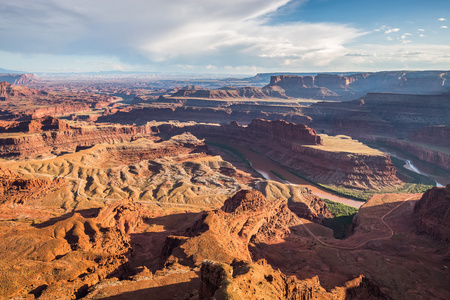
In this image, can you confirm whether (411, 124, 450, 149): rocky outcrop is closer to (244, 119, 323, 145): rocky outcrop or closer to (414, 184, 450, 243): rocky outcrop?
(244, 119, 323, 145): rocky outcrop

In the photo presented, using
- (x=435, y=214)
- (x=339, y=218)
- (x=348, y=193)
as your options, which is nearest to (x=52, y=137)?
(x=339, y=218)

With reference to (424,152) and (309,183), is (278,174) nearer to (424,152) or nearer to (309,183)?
(309,183)

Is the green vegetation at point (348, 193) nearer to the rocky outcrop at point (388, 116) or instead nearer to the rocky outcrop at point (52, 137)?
the rocky outcrop at point (388, 116)

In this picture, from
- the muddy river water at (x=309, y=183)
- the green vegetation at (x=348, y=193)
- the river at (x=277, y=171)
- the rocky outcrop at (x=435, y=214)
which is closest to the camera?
the rocky outcrop at (x=435, y=214)

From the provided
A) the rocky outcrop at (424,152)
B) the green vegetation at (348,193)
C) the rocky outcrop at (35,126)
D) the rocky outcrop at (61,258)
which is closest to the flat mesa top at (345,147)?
the green vegetation at (348,193)

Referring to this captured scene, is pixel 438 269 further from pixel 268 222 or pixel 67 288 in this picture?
pixel 67 288

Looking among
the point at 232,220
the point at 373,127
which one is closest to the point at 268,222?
the point at 232,220

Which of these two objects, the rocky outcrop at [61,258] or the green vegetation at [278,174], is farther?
the green vegetation at [278,174]
